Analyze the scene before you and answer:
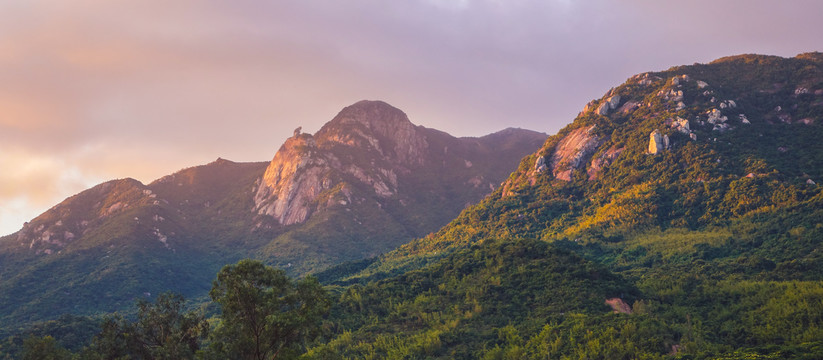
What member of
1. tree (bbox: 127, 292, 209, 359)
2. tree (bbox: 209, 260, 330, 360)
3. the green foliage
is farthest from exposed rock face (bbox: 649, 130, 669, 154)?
tree (bbox: 127, 292, 209, 359)

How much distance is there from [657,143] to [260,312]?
178249mm

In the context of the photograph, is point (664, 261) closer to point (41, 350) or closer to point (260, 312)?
point (260, 312)

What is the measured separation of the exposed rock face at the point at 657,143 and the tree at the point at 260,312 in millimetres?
172845

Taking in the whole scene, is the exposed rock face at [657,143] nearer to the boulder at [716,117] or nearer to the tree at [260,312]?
the boulder at [716,117]

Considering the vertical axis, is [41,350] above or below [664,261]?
above

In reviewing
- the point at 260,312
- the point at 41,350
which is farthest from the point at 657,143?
the point at 41,350

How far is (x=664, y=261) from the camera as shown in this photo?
126 meters

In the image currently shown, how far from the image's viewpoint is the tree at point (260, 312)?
41344 millimetres

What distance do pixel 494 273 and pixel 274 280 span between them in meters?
82.6

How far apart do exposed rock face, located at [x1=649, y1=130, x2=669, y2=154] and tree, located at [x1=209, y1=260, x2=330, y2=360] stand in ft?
567

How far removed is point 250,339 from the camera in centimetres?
4231

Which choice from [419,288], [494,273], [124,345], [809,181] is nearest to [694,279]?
[494,273]

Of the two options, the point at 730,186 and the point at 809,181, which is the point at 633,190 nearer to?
the point at 730,186

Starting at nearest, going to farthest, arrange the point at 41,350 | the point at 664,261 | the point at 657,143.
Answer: the point at 41,350
the point at 664,261
the point at 657,143
